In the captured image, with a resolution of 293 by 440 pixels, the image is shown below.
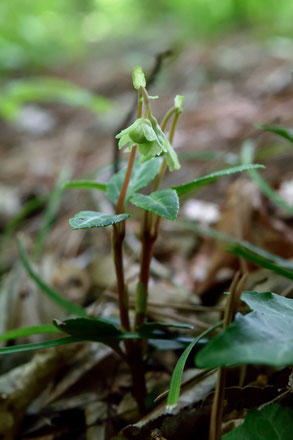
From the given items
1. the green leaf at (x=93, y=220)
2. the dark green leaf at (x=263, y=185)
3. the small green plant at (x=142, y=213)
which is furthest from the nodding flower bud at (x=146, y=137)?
the dark green leaf at (x=263, y=185)

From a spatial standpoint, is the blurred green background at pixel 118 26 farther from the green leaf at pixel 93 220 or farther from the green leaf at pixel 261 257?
the green leaf at pixel 93 220

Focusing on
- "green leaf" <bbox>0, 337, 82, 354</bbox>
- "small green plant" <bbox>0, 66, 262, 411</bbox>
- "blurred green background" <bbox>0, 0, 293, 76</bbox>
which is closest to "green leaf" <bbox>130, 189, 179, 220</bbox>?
"small green plant" <bbox>0, 66, 262, 411</bbox>

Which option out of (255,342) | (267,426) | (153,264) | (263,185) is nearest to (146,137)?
(255,342)

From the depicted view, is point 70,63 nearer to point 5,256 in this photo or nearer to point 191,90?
point 191,90

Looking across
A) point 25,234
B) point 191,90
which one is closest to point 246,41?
point 191,90

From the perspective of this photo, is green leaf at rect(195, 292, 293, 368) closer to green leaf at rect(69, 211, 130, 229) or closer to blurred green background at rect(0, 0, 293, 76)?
green leaf at rect(69, 211, 130, 229)
